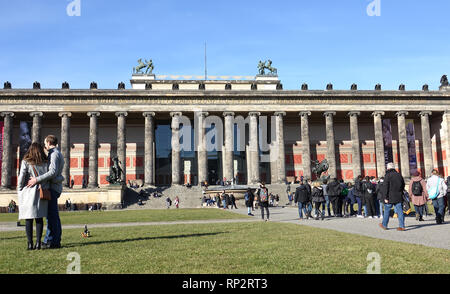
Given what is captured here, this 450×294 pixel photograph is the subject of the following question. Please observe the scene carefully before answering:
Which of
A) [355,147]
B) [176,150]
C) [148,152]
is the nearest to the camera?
[148,152]

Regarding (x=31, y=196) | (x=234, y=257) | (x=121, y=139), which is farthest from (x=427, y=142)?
(x=31, y=196)

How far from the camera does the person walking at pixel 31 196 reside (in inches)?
360

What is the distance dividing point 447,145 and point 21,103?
58757mm

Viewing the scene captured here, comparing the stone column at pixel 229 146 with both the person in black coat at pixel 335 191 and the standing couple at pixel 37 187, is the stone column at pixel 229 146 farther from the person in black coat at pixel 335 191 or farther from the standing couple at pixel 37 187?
the standing couple at pixel 37 187

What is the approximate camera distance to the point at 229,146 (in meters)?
52.7

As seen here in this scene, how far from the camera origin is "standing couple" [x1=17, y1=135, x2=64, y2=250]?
9141 mm

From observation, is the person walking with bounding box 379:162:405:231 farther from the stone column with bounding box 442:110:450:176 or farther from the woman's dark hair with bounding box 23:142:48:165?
the stone column with bounding box 442:110:450:176

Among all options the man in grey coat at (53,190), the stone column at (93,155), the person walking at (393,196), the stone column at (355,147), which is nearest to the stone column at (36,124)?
the stone column at (93,155)

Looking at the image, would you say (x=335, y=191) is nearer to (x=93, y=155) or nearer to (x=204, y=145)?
(x=204, y=145)

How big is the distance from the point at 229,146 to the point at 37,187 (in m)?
43.7

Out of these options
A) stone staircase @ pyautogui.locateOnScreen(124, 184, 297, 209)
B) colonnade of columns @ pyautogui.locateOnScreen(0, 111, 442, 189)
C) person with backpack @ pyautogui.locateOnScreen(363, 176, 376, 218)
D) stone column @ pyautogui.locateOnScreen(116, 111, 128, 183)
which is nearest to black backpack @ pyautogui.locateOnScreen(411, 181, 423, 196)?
person with backpack @ pyautogui.locateOnScreen(363, 176, 376, 218)

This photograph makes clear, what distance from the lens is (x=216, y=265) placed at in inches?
262
